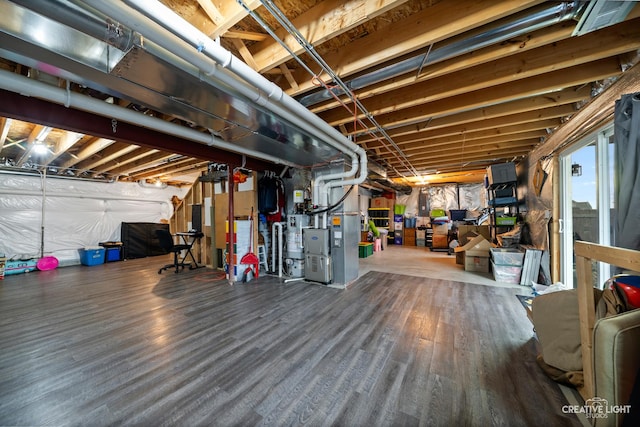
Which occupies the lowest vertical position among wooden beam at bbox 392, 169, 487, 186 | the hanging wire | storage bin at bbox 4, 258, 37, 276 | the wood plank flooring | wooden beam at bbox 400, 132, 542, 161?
the wood plank flooring

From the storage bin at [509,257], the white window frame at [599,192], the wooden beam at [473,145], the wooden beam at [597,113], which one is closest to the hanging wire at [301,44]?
→ the wooden beam at [473,145]

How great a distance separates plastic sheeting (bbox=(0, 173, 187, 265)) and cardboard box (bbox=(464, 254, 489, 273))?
30.8 ft

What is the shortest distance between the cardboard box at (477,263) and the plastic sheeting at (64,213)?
370 inches

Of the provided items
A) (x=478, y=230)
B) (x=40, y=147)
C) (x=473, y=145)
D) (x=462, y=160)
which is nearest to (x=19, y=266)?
(x=40, y=147)

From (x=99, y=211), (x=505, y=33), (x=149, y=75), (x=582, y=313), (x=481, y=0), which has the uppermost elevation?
(x=481, y=0)

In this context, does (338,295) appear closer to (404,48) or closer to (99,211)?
(404,48)

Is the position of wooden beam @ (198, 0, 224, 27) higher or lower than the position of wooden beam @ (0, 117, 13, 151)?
higher

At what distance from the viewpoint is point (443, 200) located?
8516 mm

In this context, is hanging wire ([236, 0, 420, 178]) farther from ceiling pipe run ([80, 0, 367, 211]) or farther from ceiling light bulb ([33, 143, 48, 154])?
ceiling light bulb ([33, 143, 48, 154])

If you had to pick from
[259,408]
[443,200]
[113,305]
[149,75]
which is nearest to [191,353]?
[259,408]

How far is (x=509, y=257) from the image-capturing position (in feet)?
12.5

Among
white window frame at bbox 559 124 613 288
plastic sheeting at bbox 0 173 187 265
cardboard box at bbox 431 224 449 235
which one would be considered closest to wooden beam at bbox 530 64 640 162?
white window frame at bbox 559 124 613 288

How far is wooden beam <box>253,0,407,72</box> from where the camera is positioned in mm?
1406

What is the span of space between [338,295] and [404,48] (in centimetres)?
304
